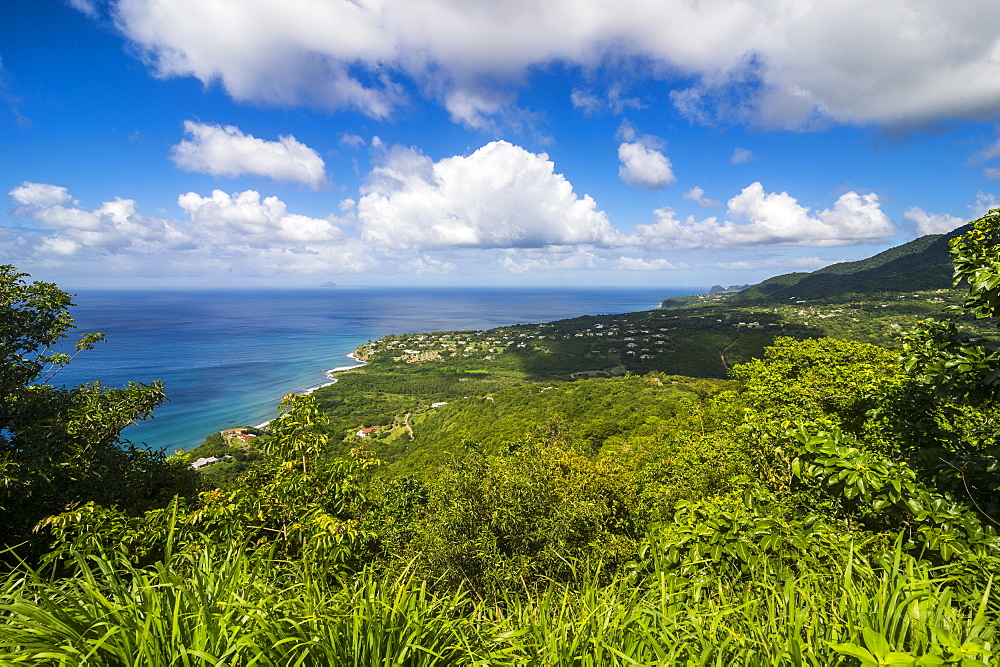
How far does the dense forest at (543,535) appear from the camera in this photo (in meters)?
1.78

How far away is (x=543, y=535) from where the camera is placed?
25.8 feet

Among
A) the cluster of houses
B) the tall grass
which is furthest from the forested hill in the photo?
the tall grass

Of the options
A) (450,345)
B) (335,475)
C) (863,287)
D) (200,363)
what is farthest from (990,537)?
(863,287)

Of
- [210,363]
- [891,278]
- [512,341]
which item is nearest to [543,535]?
[210,363]

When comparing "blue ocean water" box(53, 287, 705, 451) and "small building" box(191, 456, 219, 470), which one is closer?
"small building" box(191, 456, 219, 470)

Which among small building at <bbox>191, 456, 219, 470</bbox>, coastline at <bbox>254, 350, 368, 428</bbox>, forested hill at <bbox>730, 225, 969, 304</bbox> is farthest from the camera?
forested hill at <bbox>730, 225, 969, 304</bbox>

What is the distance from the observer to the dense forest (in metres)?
1.78

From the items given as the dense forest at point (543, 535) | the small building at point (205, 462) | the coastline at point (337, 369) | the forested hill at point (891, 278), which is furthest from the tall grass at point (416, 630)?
the forested hill at point (891, 278)

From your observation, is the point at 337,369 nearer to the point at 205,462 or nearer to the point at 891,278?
the point at 205,462

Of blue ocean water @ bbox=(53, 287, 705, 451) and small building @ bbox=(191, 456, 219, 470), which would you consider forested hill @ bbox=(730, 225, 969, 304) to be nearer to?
small building @ bbox=(191, 456, 219, 470)

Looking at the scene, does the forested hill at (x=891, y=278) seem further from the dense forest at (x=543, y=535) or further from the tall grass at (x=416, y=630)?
the tall grass at (x=416, y=630)

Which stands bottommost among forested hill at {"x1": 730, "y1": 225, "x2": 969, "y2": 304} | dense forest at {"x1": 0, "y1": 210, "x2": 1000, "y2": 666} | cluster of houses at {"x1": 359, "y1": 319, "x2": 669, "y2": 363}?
cluster of houses at {"x1": 359, "y1": 319, "x2": 669, "y2": 363}

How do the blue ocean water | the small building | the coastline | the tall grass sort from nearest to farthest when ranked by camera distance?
the tall grass → the small building → the blue ocean water → the coastline

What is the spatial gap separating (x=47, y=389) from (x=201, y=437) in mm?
61091
